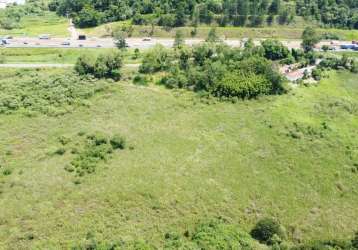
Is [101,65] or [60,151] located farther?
[101,65]

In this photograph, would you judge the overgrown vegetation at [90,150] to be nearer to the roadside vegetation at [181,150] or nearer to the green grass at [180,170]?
the roadside vegetation at [181,150]

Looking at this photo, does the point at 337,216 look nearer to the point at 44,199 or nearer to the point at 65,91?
the point at 44,199

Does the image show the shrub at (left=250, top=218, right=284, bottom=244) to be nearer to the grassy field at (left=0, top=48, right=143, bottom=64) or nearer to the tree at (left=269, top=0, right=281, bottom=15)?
the grassy field at (left=0, top=48, right=143, bottom=64)

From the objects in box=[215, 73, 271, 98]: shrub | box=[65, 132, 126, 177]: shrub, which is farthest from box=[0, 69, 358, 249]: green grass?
box=[215, 73, 271, 98]: shrub

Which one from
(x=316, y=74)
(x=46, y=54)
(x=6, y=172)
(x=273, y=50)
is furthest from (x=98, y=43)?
(x=6, y=172)

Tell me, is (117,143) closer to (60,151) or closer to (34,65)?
(60,151)
